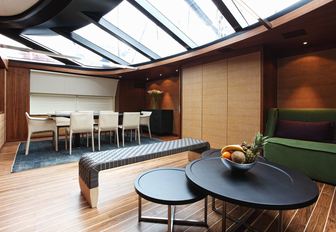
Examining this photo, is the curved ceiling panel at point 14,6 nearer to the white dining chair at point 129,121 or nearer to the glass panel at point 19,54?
the glass panel at point 19,54

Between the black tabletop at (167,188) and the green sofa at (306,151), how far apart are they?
1.99 m

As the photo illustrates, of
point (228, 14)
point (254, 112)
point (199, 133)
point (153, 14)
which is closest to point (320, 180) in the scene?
point (254, 112)

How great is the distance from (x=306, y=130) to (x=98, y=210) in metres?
3.47

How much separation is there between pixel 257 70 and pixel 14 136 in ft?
21.6

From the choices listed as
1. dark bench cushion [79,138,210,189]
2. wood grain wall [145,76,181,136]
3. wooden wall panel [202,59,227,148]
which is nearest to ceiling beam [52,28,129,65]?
wood grain wall [145,76,181,136]

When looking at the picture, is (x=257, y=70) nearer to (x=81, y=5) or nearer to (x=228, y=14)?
(x=228, y=14)

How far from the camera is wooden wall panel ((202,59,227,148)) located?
4.20 meters

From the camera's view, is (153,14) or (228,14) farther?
(153,14)

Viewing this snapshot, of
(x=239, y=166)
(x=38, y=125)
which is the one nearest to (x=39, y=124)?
(x=38, y=125)

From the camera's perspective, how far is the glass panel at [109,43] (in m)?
4.54

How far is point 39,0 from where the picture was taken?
2.80 meters

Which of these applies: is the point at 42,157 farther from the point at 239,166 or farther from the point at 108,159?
→ the point at 239,166

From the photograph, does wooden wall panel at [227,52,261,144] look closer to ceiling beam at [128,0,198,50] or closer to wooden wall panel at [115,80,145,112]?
ceiling beam at [128,0,198,50]

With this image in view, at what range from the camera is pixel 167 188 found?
1.48 m
